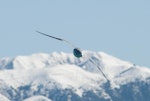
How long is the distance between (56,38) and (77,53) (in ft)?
17.6

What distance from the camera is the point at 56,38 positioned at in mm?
118062

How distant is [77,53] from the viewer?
121812 mm
